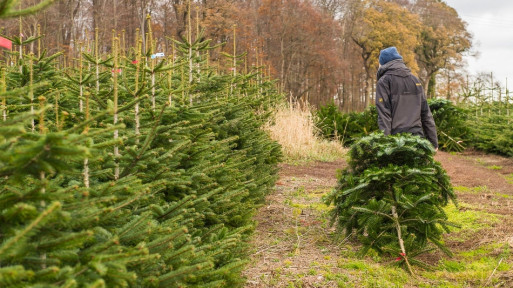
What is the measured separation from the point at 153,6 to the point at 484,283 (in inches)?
984

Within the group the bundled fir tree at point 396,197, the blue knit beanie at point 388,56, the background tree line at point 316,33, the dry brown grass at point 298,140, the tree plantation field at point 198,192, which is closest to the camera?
the tree plantation field at point 198,192

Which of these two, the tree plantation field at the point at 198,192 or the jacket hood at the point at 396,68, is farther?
the jacket hood at the point at 396,68

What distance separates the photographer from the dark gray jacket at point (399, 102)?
540 centimetres

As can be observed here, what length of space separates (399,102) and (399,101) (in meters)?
0.01

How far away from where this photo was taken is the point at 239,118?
543 centimetres

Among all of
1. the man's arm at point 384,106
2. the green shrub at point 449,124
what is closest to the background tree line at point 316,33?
the green shrub at point 449,124

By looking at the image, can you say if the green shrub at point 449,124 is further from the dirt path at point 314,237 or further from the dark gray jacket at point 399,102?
the dark gray jacket at point 399,102

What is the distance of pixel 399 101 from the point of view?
5438mm

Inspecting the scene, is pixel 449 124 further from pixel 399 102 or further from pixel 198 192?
pixel 198 192

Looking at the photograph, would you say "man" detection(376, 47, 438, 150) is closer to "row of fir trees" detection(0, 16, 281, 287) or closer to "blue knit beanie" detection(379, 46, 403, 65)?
"blue knit beanie" detection(379, 46, 403, 65)

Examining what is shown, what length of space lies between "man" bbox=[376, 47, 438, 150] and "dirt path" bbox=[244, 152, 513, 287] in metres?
1.29

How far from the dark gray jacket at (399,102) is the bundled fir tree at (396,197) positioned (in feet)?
2.18

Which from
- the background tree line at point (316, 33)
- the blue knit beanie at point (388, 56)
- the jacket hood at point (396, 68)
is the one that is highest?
the background tree line at point (316, 33)

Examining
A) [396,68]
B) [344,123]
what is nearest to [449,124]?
[344,123]
